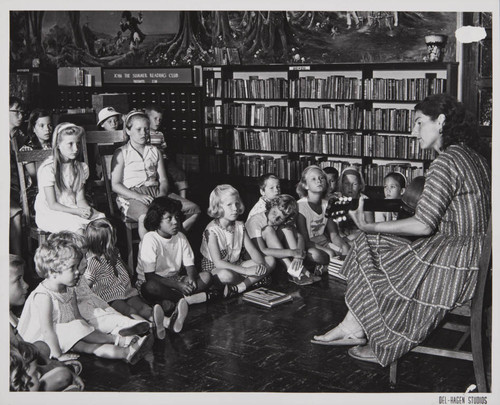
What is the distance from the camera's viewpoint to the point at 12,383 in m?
3.26

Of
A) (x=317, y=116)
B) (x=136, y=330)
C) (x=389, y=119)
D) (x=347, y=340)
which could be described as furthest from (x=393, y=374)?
(x=317, y=116)

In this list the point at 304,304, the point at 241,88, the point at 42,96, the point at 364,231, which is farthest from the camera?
the point at 42,96

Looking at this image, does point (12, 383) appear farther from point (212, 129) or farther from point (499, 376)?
point (212, 129)

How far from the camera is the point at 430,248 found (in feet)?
10.6

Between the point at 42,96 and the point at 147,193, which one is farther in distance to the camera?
the point at 42,96

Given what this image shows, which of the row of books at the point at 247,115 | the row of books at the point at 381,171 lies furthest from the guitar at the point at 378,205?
the row of books at the point at 247,115

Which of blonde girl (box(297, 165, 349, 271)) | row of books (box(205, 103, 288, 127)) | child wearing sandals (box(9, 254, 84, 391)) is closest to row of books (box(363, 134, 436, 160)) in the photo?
row of books (box(205, 103, 288, 127))

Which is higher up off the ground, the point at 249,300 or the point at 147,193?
the point at 147,193

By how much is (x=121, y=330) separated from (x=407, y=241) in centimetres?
158

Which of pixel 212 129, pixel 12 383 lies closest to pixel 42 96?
pixel 212 129

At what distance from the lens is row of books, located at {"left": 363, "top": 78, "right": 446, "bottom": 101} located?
7.15 m

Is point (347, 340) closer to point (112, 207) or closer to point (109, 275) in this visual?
point (109, 275)

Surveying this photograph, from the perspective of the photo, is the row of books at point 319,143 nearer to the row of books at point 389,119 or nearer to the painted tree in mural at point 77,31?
the row of books at point 389,119
